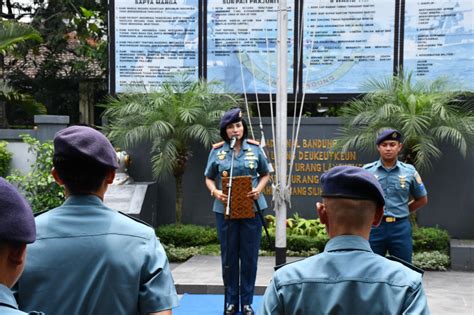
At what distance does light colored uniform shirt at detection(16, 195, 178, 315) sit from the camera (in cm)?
203

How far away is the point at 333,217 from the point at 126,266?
26.7 inches

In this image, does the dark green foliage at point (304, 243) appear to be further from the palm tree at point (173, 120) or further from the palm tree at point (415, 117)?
the palm tree at point (173, 120)

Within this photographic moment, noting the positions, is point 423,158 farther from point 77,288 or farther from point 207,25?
point 77,288

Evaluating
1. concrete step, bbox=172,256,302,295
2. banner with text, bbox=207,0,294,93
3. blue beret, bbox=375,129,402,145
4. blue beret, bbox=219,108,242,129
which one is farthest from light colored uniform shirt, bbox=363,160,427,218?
banner with text, bbox=207,0,294,93

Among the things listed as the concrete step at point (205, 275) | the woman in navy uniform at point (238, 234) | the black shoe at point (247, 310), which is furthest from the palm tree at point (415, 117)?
the black shoe at point (247, 310)

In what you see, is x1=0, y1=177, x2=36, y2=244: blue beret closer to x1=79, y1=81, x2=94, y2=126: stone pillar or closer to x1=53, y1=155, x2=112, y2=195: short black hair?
x1=53, y1=155, x2=112, y2=195: short black hair

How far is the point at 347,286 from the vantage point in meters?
1.95

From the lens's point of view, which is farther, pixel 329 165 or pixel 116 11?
pixel 116 11

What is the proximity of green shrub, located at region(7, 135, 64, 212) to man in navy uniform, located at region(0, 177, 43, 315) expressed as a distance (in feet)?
23.5

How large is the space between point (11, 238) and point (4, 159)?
8.55m

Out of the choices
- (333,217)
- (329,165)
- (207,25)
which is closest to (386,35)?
(329,165)

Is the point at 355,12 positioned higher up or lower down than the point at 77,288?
higher up

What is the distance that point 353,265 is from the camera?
198 cm

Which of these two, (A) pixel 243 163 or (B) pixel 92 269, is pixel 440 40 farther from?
(B) pixel 92 269
